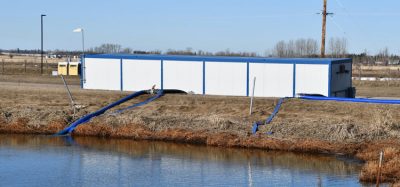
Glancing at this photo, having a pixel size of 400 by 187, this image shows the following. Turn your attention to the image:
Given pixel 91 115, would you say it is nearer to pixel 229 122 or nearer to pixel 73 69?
pixel 229 122

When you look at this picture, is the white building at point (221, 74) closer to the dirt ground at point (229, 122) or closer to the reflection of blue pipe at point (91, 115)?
the dirt ground at point (229, 122)

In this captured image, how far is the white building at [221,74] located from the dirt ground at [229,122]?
6.31ft

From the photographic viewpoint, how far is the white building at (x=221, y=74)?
38500 millimetres

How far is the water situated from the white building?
1003cm

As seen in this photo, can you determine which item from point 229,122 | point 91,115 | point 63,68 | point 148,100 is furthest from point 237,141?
point 63,68

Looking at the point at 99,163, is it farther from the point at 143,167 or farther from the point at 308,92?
the point at 308,92

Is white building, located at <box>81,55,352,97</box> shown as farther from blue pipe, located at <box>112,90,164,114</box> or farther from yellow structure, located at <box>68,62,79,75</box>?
yellow structure, located at <box>68,62,79,75</box>

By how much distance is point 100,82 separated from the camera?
43.8 meters

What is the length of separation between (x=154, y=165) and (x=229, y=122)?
689cm

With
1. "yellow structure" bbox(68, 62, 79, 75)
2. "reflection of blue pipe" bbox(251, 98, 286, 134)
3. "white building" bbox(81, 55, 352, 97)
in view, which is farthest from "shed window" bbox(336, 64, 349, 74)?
"yellow structure" bbox(68, 62, 79, 75)

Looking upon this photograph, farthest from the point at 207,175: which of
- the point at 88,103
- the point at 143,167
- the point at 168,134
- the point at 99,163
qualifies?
the point at 88,103

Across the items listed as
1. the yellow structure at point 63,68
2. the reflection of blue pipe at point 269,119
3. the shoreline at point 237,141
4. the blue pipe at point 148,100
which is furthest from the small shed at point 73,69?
the reflection of blue pipe at point 269,119

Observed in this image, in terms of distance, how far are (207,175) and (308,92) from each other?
15925mm

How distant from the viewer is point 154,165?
25.7 m
